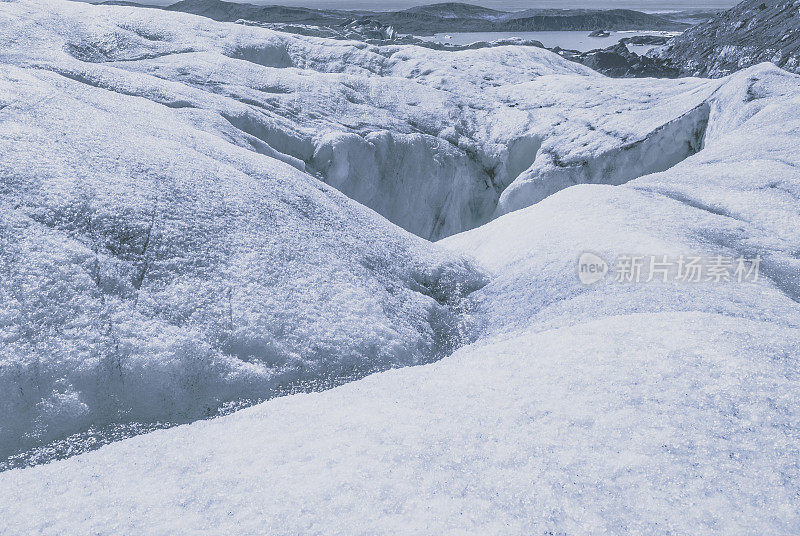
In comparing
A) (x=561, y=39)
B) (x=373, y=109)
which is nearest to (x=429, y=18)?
(x=561, y=39)

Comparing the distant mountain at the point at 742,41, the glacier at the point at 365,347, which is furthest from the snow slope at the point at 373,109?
the distant mountain at the point at 742,41

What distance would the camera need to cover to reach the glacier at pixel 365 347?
2527 mm

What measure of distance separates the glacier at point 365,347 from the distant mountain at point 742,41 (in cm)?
3068

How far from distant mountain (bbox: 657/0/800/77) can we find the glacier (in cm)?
3068

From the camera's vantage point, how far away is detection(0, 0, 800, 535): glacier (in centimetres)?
253

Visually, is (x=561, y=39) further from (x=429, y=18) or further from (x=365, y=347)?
(x=365, y=347)

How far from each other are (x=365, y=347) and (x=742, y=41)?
4373 cm

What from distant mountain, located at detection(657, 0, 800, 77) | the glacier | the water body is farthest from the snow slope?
the water body

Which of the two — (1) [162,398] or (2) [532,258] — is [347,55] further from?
(1) [162,398]

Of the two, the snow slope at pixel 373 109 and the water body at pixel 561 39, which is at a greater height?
the water body at pixel 561 39

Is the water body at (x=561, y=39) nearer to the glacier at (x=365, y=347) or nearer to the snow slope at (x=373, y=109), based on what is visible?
the snow slope at (x=373, y=109)

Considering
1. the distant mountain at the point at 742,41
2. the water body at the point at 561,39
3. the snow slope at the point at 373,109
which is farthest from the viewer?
the water body at the point at 561,39

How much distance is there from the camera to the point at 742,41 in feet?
119

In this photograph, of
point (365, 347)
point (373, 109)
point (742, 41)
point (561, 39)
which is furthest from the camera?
point (561, 39)
